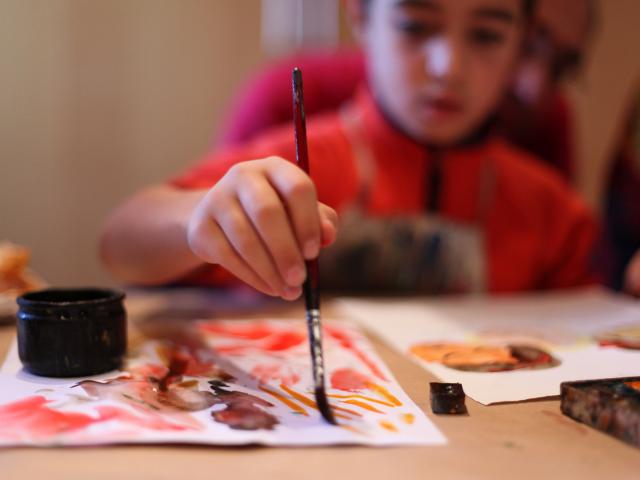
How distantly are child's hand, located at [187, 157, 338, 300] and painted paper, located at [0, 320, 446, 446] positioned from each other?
0.08 meters

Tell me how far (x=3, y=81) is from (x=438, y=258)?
1.00 metres

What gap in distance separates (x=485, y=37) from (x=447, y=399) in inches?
20.4

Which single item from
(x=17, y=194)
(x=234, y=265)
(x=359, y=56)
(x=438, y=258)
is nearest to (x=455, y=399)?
(x=234, y=265)

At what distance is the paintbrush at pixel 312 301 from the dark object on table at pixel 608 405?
0.52ft

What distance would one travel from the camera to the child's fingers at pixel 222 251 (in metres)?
0.42

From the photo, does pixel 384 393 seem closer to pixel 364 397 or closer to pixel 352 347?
pixel 364 397

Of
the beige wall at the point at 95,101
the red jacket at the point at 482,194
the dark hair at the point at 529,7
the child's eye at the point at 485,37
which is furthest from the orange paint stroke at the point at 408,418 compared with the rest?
the beige wall at the point at 95,101

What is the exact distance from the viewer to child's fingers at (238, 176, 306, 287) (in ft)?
1.27

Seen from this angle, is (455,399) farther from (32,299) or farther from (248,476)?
(32,299)

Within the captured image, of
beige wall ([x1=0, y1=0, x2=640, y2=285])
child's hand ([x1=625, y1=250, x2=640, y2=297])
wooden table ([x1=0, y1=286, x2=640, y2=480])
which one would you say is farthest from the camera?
beige wall ([x1=0, y1=0, x2=640, y2=285])

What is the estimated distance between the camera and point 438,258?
2.86 feet

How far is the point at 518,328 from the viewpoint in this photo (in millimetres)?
667

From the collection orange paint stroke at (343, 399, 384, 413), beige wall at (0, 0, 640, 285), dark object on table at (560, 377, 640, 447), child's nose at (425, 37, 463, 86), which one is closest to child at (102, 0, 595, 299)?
child's nose at (425, 37, 463, 86)

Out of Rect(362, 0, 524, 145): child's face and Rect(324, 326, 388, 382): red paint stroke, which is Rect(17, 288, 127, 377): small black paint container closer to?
Rect(324, 326, 388, 382): red paint stroke
